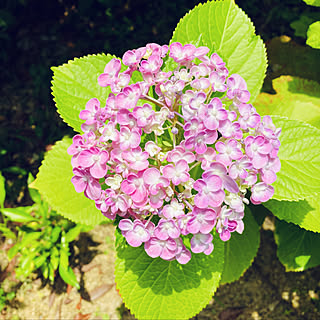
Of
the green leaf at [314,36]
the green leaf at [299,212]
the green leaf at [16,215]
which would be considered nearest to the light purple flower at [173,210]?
the green leaf at [299,212]

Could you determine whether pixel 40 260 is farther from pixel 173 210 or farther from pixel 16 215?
pixel 173 210

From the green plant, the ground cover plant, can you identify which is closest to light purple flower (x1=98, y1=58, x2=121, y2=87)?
the ground cover plant

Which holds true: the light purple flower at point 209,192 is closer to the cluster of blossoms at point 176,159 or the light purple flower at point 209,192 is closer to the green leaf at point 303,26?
the cluster of blossoms at point 176,159

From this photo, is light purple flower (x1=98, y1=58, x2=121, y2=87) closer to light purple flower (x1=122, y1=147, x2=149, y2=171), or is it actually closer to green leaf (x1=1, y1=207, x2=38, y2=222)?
light purple flower (x1=122, y1=147, x2=149, y2=171)

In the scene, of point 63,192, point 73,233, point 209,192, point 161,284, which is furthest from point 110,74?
point 73,233

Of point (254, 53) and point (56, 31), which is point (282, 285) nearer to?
point (254, 53)
